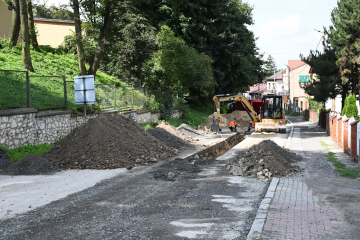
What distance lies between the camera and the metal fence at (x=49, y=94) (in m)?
15.3

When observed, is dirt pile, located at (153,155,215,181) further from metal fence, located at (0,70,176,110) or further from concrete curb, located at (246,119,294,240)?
metal fence, located at (0,70,176,110)

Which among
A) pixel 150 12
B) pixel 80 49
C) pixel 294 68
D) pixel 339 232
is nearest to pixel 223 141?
pixel 80 49

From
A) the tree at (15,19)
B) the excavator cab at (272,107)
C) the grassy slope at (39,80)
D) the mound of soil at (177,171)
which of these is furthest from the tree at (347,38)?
the tree at (15,19)

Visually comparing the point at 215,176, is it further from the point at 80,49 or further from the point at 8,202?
the point at 80,49

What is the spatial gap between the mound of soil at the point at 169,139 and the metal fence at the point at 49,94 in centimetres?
348

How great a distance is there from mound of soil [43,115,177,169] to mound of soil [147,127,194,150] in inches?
136

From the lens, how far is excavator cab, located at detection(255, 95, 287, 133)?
31125 mm

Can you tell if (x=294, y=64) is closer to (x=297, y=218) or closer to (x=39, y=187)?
(x=39, y=187)

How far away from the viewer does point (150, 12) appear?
36.4 metres

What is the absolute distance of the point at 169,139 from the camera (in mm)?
21547

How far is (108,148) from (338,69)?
1001 inches

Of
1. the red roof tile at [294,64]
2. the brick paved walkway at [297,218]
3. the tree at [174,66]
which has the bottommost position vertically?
the brick paved walkway at [297,218]

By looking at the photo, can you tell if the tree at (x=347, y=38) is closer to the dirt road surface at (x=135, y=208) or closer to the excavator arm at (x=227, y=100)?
the excavator arm at (x=227, y=100)

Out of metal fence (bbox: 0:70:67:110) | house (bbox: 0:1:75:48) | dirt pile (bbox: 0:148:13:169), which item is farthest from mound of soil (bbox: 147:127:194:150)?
house (bbox: 0:1:75:48)
